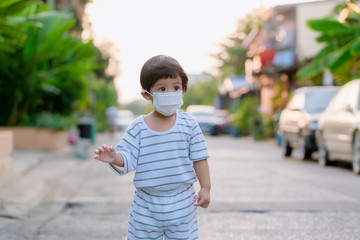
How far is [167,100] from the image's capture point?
329 cm

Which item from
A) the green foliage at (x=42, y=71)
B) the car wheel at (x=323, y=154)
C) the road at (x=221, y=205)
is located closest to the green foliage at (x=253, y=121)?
the green foliage at (x=42, y=71)

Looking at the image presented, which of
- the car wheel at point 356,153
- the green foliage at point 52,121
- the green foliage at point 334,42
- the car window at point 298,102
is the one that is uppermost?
the green foliage at point 334,42

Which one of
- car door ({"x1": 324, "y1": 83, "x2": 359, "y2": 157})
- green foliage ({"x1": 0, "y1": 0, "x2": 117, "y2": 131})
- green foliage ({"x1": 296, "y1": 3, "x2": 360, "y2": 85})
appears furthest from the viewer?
green foliage ({"x1": 0, "y1": 0, "x2": 117, "y2": 131})

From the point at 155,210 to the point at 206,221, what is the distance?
290cm

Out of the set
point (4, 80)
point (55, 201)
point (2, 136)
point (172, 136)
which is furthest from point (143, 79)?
point (4, 80)

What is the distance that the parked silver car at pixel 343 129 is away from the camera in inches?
432

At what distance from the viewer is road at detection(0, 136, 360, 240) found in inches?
220

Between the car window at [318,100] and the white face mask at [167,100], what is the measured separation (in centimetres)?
1203

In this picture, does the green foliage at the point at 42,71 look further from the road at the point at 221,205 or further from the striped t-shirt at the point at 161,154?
the striped t-shirt at the point at 161,154

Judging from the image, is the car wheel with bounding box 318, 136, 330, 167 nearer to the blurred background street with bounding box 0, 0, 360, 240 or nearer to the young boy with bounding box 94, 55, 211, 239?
the blurred background street with bounding box 0, 0, 360, 240

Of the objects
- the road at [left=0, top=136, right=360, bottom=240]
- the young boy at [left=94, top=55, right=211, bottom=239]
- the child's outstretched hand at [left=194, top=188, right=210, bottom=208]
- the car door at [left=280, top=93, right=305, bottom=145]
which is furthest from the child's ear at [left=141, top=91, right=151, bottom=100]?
the car door at [left=280, top=93, right=305, bottom=145]

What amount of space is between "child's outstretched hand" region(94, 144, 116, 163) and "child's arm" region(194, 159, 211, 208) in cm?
51

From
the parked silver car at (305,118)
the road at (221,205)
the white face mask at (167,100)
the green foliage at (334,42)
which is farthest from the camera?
the parked silver car at (305,118)

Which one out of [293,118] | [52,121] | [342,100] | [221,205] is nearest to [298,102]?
[293,118]
